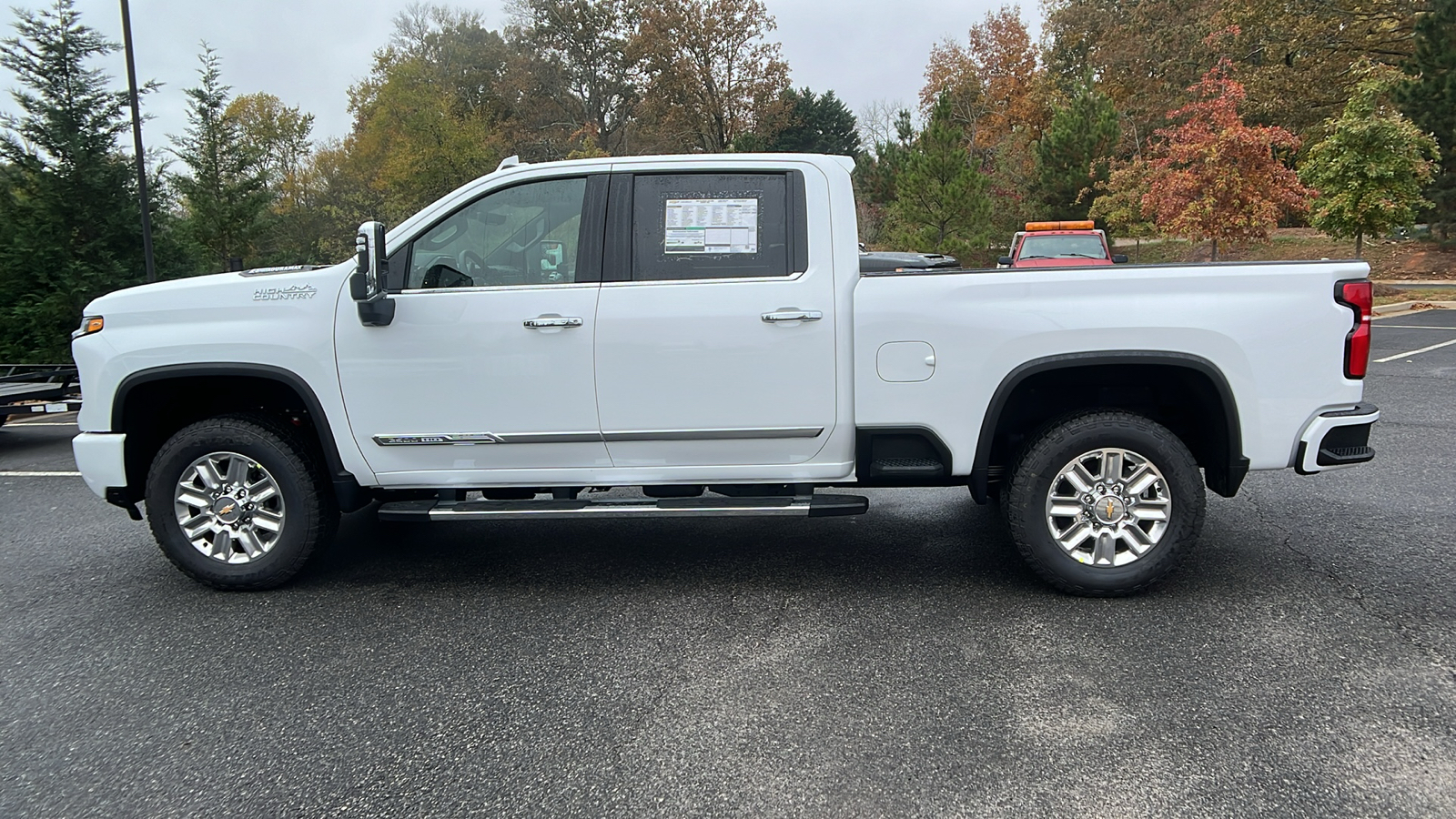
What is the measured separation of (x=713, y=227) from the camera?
4.45 m

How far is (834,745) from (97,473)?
3795 millimetres

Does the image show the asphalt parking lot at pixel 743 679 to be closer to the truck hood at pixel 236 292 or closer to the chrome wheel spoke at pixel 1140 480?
the chrome wheel spoke at pixel 1140 480

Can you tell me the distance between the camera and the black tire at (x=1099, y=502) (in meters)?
4.17

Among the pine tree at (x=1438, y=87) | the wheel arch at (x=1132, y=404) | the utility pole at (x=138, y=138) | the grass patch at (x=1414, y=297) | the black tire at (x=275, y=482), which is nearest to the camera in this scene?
the wheel arch at (x=1132, y=404)

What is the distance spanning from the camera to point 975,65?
45781 mm

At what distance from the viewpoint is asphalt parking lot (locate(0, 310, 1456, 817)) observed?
283 centimetres

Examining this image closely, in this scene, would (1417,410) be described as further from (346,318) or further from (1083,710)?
(346,318)

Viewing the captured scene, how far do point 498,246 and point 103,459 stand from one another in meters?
2.16

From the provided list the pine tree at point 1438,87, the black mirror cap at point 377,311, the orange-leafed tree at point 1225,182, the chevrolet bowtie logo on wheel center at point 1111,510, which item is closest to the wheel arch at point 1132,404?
the chevrolet bowtie logo on wheel center at point 1111,510

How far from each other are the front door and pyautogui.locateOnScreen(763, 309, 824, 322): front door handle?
81 cm

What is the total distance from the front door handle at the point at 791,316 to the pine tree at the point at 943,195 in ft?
71.1

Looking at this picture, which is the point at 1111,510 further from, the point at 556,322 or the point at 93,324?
the point at 93,324

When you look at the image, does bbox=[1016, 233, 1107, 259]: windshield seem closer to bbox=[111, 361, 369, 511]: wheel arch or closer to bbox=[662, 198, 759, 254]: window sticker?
bbox=[662, 198, 759, 254]: window sticker

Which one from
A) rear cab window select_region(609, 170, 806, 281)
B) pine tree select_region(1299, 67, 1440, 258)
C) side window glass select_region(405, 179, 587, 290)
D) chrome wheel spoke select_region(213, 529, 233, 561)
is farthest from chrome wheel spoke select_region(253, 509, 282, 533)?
pine tree select_region(1299, 67, 1440, 258)
